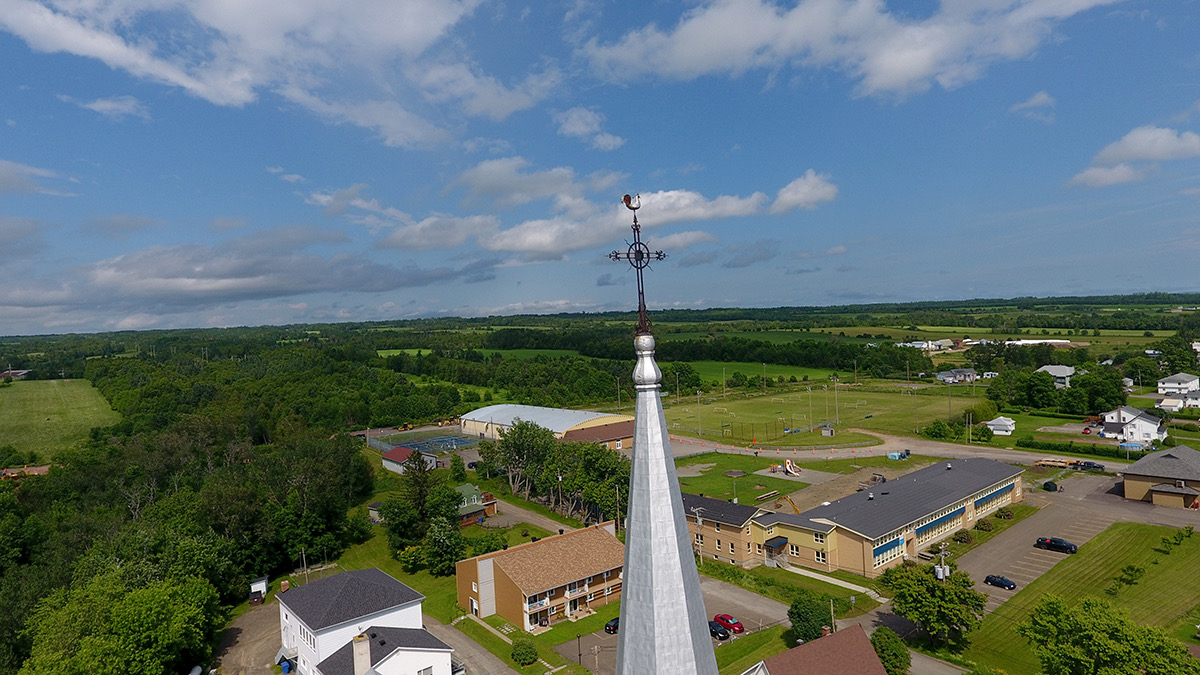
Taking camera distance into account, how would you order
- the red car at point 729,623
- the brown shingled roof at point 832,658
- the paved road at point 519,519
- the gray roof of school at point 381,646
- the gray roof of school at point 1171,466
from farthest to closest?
the paved road at point 519,519 < the gray roof of school at point 1171,466 < the red car at point 729,623 < the gray roof of school at point 381,646 < the brown shingled roof at point 832,658

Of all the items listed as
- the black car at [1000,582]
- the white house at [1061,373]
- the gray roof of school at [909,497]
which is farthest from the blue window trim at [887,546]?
the white house at [1061,373]

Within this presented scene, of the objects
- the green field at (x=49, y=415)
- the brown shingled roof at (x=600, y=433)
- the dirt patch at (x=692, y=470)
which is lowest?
the dirt patch at (x=692, y=470)

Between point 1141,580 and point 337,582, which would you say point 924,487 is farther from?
point 337,582

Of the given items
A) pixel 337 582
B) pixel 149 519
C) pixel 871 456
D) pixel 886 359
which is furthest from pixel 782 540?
pixel 886 359

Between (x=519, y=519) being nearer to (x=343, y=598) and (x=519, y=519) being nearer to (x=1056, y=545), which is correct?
(x=343, y=598)

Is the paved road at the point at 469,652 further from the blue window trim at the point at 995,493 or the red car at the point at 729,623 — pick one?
the blue window trim at the point at 995,493

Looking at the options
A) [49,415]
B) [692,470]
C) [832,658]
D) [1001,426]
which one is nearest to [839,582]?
[832,658]

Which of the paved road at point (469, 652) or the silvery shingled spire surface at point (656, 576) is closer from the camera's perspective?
the silvery shingled spire surface at point (656, 576)
